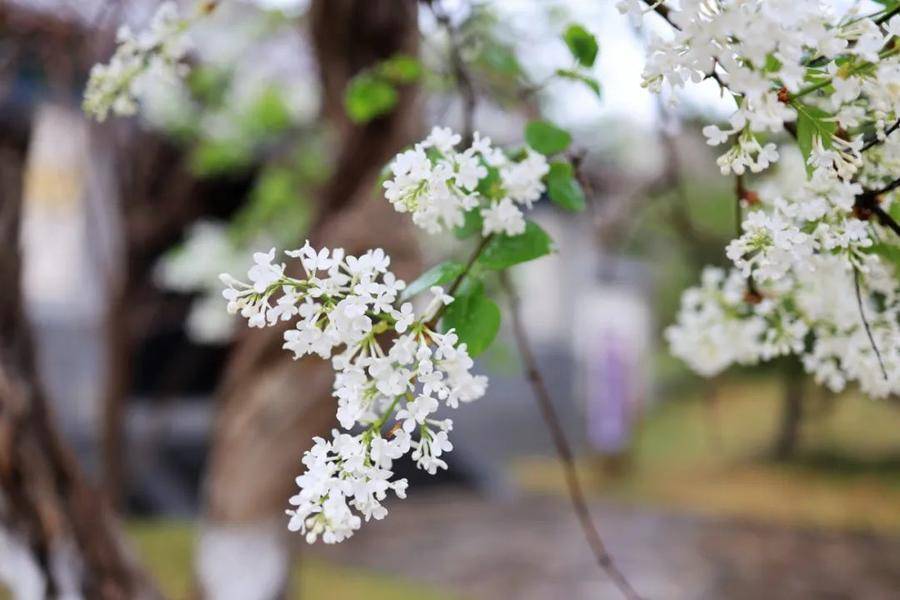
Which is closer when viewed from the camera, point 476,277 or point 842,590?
point 476,277

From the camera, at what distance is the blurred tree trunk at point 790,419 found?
194 inches

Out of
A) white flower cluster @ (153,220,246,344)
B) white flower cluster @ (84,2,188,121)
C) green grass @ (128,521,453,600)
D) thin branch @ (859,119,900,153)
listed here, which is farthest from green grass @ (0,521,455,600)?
thin branch @ (859,119,900,153)

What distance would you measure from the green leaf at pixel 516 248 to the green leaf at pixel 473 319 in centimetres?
3

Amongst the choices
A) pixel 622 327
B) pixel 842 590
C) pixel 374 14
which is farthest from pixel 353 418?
pixel 622 327

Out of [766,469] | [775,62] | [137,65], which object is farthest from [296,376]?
[766,469]

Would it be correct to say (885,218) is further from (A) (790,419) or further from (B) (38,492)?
(A) (790,419)

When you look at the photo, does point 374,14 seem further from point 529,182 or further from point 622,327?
point 622,327

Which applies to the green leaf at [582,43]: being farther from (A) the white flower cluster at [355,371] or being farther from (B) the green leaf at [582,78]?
(A) the white flower cluster at [355,371]

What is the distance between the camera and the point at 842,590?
328 cm

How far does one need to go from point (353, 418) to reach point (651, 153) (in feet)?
15.9

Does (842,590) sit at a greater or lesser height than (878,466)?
greater

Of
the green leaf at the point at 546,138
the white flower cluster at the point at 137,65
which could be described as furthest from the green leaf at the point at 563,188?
the white flower cluster at the point at 137,65

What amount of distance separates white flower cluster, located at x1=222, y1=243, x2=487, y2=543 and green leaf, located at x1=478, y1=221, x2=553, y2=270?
104mm

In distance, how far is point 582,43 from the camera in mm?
651
